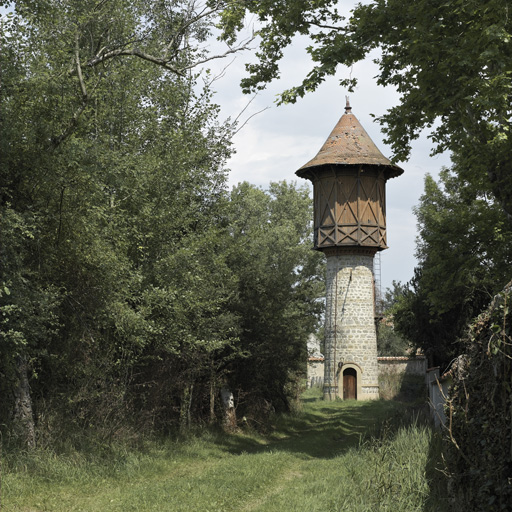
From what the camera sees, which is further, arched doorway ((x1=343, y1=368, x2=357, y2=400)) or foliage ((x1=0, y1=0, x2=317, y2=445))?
arched doorway ((x1=343, y1=368, x2=357, y2=400))

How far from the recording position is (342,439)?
17.5 metres

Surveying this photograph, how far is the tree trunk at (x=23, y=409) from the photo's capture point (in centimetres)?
1050

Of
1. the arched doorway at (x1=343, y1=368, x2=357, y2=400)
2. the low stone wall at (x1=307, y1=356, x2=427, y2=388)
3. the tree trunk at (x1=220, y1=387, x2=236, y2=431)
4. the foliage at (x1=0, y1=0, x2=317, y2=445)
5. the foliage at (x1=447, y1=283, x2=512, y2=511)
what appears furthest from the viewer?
the low stone wall at (x1=307, y1=356, x2=427, y2=388)

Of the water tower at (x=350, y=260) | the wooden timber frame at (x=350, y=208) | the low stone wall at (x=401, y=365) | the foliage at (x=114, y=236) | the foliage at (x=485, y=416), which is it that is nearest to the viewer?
the foliage at (x=485, y=416)

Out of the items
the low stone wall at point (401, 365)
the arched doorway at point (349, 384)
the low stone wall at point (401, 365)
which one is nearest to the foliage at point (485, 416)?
the arched doorway at point (349, 384)

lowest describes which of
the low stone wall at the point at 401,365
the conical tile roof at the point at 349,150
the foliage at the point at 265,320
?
the low stone wall at the point at 401,365

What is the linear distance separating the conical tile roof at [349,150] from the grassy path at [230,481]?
61.4 ft

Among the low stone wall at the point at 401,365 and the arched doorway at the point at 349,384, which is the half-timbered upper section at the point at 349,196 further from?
the low stone wall at the point at 401,365

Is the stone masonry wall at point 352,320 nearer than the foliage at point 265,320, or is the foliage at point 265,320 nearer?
the foliage at point 265,320

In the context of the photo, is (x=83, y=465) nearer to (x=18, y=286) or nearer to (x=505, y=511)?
(x=18, y=286)

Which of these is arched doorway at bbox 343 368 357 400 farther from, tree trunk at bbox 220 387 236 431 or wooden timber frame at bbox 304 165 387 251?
tree trunk at bbox 220 387 236 431

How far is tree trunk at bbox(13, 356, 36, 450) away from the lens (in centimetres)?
1050

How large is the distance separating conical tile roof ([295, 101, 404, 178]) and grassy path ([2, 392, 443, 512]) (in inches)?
737

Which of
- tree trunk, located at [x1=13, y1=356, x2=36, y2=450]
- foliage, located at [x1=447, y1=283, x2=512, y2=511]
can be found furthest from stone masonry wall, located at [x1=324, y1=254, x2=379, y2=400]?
foliage, located at [x1=447, y1=283, x2=512, y2=511]
